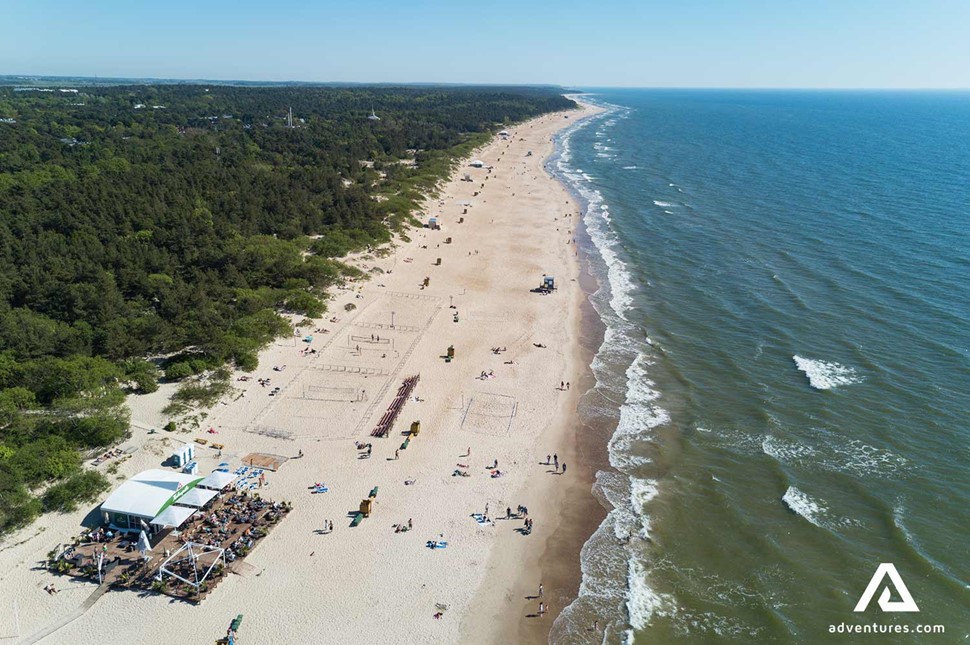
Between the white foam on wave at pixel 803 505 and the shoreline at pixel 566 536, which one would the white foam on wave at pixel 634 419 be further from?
the white foam on wave at pixel 803 505

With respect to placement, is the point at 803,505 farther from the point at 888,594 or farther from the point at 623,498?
the point at 623,498

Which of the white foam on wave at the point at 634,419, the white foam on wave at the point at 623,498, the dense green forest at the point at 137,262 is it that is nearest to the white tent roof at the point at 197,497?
the dense green forest at the point at 137,262

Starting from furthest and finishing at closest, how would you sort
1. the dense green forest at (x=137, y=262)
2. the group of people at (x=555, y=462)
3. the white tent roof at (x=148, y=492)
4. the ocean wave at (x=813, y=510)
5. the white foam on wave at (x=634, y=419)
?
the white foam on wave at (x=634, y=419) → the group of people at (x=555, y=462) → the dense green forest at (x=137, y=262) → the ocean wave at (x=813, y=510) → the white tent roof at (x=148, y=492)

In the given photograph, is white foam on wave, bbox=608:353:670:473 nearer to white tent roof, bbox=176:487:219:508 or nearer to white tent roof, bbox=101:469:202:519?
white tent roof, bbox=176:487:219:508

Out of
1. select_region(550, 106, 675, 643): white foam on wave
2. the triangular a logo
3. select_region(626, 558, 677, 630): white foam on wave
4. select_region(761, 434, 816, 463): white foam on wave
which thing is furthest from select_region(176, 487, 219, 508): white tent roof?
select_region(761, 434, 816, 463): white foam on wave

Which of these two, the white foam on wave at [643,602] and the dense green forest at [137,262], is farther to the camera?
the dense green forest at [137,262]

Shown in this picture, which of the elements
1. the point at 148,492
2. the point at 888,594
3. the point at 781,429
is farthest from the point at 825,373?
the point at 148,492

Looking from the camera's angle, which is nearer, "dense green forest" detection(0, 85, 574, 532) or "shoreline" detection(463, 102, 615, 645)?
"shoreline" detection(463, 102, 615, 645)
